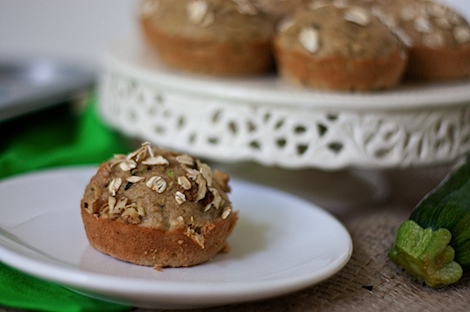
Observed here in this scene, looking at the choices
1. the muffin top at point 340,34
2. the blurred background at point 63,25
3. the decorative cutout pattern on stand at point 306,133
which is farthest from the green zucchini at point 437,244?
the blurred background at point 63,25

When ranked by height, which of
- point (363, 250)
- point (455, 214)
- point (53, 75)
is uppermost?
point (455, 214)

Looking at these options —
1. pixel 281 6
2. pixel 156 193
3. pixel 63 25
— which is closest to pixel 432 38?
pixel 281 6

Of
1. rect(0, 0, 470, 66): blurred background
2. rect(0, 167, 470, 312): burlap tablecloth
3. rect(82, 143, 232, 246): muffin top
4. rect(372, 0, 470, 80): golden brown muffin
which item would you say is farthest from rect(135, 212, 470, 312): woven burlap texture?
rect(0, 0, 470, 66): blurred background

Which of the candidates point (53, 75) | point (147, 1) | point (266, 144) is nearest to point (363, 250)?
point (266, 144)

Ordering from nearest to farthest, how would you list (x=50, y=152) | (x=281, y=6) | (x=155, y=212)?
(x=155, y=212)
(x=281, y=6)
(x=50, y=152)

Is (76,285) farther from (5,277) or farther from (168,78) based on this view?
(168,78)

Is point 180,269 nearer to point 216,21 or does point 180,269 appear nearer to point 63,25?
point 216,21

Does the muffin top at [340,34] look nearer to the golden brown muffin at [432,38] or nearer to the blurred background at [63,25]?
the golden brown muffin at [432,38]
